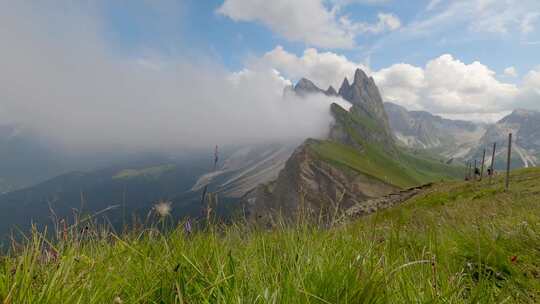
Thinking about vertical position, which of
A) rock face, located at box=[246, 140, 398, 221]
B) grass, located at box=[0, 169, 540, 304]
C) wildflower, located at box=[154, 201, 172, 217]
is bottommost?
rock face, located at box=[246, 140, 398, 221]

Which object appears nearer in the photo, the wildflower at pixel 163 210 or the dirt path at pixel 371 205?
the wildflower at pixel 163 210

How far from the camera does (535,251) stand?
4598 millimetres

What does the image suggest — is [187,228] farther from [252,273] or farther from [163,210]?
[252,273]

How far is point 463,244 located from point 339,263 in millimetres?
2892

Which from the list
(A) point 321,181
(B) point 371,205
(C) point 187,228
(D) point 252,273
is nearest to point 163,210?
(C) point 187,228

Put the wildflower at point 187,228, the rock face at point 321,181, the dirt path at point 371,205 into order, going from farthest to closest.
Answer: the rock face at point 321,181
the dirt path at point 371,205
the wildflower at point 187,228

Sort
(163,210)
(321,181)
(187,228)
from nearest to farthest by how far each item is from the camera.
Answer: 1. (163,210)
2. (187,228)
3. (321,181)

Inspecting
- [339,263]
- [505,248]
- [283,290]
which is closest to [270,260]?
[339,263]

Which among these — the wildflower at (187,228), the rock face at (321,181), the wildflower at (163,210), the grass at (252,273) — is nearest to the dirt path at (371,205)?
the grass at (252,273)

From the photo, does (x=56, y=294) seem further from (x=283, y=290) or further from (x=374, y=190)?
(x=374, y=190)

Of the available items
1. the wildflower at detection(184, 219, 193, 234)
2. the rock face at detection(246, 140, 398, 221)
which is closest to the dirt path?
the wildflower at detection(184, 219, 193, 234)

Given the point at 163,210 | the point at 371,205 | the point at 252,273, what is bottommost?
the point at 371,205

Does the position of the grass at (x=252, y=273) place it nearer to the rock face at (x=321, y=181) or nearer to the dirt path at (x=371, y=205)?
the dirt path at (x=371, y=205)

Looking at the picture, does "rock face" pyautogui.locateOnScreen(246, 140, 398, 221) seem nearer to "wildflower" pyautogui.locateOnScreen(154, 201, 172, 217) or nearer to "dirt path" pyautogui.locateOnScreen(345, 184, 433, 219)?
"dirt path" pyautogui.locateOnScreen(345, 184, 433, 219)
